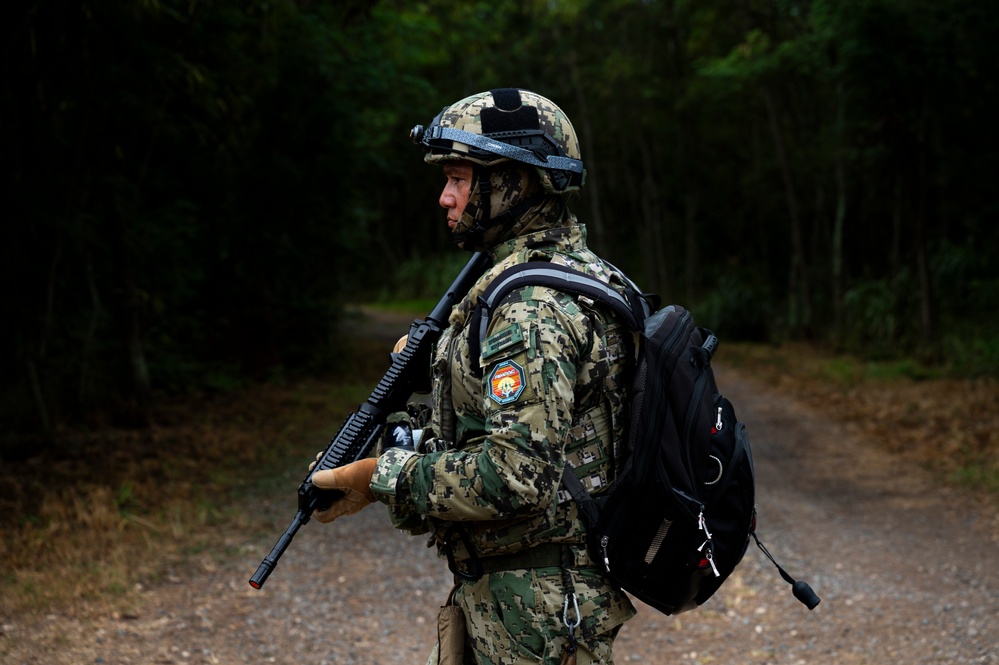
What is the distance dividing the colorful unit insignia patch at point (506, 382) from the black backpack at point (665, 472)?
119 mm

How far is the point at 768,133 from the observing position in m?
21.4

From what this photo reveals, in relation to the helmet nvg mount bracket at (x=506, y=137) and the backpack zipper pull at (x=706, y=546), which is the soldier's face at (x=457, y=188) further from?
the backpack zipper pull at (x=706, y=546)

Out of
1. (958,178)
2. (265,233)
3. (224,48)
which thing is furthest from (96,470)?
(958,178)

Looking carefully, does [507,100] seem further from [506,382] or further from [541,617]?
[541,617]

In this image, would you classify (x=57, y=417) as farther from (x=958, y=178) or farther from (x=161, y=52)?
(x=958, y=178)

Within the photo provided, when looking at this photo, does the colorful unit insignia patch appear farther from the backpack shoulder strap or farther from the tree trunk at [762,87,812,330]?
the tree trunk at [762,87,812,330]

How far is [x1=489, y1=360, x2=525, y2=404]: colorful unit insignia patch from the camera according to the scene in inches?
74.9

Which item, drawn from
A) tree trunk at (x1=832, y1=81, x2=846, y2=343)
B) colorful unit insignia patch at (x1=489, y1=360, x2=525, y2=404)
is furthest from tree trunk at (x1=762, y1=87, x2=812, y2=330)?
colorful unit insignia patch at (x1=489, y1=360, x2=525, y2=404)

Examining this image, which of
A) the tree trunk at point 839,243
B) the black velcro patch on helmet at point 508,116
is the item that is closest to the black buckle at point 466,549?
the black velcro patch on helmet at point 508,116

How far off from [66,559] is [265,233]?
6.93 m

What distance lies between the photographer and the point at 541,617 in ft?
6.93

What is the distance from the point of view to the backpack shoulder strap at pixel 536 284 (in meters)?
2.00

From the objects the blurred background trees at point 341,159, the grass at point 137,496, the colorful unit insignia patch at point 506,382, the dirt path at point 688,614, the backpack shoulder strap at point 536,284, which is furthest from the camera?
the blurred background trees at point 341,159

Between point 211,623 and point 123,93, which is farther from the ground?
point 123,93
